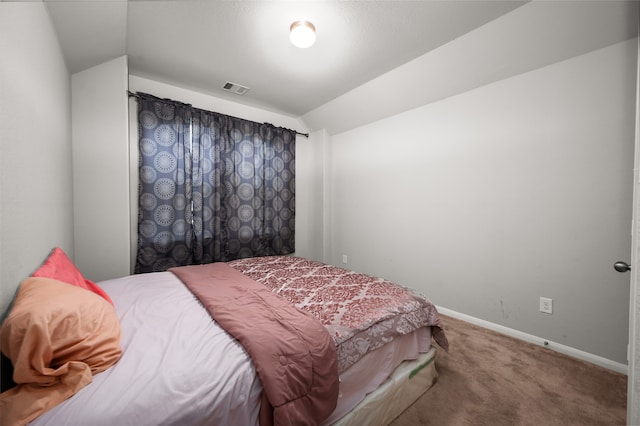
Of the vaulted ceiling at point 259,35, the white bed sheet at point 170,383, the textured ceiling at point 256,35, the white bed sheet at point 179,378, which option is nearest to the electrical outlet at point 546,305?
the white bed sheet at point 179,378

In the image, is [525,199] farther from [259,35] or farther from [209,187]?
[209,187]

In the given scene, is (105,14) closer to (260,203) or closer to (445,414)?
(260,203)

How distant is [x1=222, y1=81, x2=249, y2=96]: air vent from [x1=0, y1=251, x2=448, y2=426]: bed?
207 centimetres

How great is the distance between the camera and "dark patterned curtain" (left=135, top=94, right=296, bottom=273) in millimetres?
2611

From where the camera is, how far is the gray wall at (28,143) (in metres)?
0.92

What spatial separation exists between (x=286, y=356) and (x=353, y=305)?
543mm

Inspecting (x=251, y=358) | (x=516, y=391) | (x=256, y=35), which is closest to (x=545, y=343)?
(x=516, y=391)

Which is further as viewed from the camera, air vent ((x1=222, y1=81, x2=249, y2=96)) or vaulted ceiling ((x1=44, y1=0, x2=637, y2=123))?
air vent ((x1=222, y1=81, x2=249, y2=96))

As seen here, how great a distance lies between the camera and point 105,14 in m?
1.69

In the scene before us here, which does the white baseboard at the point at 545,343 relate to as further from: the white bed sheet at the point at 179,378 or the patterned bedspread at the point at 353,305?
the white bed sheet at the point at 179,378

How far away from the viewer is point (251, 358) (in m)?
0.96

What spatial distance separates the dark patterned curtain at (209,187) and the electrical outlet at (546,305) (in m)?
2.84

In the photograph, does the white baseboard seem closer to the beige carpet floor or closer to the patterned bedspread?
the beige carpet floor

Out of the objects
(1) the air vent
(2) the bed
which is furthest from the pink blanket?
(1) the air vent
